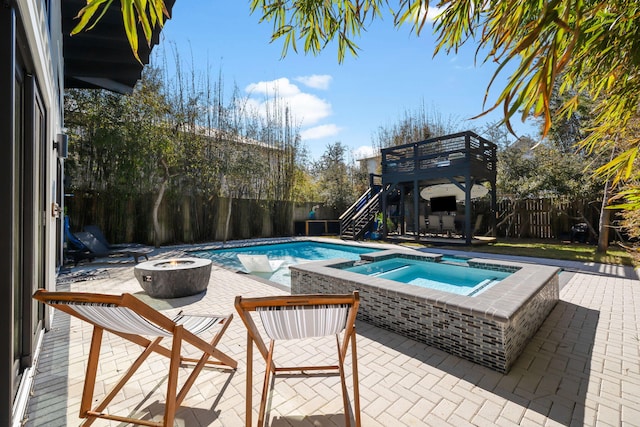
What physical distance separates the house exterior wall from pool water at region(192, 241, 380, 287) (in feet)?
19.0

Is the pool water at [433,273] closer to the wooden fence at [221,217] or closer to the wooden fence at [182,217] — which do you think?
the wooden fence at [221,217]

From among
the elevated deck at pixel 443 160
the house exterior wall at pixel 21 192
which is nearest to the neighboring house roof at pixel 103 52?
the house exterior wall at pixel 21 192

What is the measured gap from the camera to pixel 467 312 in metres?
2.72

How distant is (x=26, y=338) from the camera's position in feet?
7.63

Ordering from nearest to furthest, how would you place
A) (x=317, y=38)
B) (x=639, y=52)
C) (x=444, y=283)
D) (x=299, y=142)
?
(x=639, y=52)
(x=317, y=38)
(x=444, y=283)
(x=299, y=142)

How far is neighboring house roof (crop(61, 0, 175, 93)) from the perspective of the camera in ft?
15.1

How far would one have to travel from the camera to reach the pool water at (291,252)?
952cm

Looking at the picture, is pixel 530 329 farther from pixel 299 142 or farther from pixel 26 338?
pixel 299 142

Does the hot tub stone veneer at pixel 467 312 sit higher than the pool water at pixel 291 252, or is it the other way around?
the hot tub stone veneer at pixel 467 312

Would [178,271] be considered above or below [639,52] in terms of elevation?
below

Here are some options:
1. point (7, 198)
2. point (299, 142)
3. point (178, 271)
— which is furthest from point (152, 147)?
point (7, 198)

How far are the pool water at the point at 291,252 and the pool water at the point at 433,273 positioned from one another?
312 cm

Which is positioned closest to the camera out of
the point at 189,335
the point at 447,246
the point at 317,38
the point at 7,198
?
the point at 7,198

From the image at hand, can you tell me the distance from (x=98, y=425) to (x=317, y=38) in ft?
11.2
